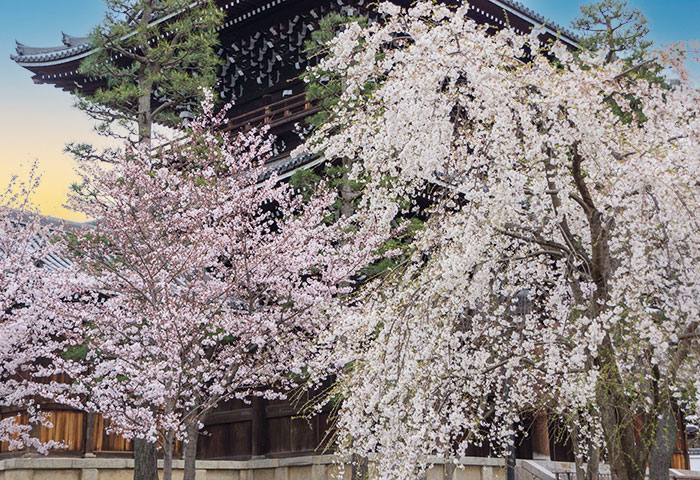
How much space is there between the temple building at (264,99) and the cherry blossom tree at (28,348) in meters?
0.58

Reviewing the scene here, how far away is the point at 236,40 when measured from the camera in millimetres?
20703

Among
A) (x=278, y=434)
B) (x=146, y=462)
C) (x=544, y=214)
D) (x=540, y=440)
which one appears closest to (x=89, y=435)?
(x=146, y=462)

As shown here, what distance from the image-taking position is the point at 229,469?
16.5 m

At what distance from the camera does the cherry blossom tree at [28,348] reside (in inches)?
546

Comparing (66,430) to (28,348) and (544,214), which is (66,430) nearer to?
(28,348)

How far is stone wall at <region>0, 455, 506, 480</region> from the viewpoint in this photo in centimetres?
1370

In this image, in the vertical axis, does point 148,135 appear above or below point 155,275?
above

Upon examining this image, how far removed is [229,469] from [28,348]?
16.5 ft

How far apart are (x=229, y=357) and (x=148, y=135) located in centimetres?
586

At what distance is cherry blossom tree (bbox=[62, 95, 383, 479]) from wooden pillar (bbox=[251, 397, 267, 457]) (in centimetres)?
251

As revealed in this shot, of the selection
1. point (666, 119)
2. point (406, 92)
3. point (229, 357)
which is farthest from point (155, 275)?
point (666, 119)

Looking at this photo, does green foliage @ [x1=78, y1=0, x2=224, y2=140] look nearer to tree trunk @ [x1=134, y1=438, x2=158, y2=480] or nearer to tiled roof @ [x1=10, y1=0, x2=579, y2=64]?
tiled roof @ [x1=10, y1=0, x2=579, y2=64]

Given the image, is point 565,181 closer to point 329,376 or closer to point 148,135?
point 329,376

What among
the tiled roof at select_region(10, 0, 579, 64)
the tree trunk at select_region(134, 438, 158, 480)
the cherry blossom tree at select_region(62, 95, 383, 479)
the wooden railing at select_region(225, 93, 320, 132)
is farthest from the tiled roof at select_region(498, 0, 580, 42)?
the tree trunk at select_region(134, 438, 158, 480)
